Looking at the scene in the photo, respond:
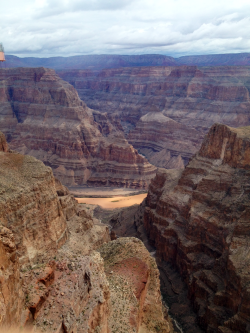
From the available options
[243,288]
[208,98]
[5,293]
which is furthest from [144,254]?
[208,98]

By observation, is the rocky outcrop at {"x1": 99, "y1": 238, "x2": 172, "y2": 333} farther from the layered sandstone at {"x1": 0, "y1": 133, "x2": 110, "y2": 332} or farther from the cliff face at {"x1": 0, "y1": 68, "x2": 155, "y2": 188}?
the cliff face at {"x1": 0, "y1": 68, "x2": 155, "y2": 188}

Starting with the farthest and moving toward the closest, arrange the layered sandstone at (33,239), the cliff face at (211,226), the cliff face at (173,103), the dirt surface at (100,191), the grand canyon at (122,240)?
the cliff face at (173,103)
the dirt surface at (100,191)
the cliff face at (211,226)
the grand canyon at (122,240)
the layered sandstone at (33,239)

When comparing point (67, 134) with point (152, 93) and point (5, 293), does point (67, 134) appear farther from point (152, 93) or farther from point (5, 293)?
point (5, 293)

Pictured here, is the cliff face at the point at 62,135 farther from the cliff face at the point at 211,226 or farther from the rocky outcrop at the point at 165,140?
the cliff face at the point at 211,226

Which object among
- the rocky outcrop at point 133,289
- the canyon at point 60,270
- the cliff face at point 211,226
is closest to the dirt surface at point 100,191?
the cliff face at point 211,226

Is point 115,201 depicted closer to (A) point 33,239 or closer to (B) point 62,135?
(B) point 62,135

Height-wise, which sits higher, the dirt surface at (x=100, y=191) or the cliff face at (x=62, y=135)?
the cliff face at (x=62, y=135)

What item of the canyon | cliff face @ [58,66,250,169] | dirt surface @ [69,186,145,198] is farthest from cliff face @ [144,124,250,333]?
cliff face @ [58,66,250,169]
